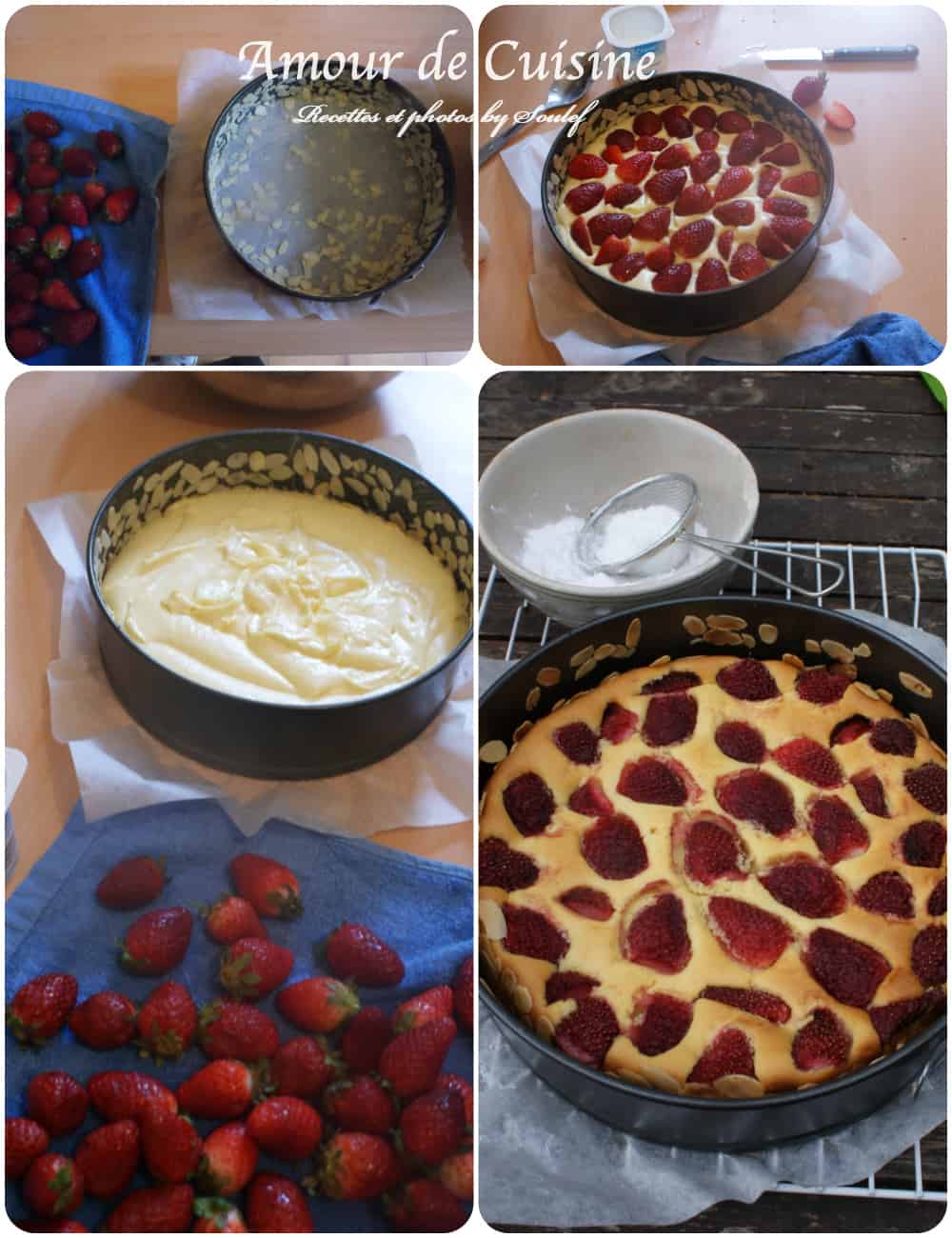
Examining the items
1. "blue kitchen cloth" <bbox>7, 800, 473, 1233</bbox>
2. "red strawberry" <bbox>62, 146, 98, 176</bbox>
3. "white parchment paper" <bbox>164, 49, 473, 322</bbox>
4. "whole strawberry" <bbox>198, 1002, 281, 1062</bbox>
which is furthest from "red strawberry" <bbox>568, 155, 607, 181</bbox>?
"whole strawberry" <bbox>198, 1002, 281, 1062</bbox>

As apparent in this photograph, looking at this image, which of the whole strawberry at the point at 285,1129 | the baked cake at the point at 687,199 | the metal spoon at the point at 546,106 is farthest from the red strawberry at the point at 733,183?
the whole strawberry at the point at 285,1129

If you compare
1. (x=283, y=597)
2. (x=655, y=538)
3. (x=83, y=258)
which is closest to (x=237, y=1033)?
(x=283, y=597)

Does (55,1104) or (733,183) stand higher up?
(733,183)

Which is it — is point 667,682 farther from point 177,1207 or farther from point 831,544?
point 177,1207

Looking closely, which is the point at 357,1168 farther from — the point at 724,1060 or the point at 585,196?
the point at 585,196

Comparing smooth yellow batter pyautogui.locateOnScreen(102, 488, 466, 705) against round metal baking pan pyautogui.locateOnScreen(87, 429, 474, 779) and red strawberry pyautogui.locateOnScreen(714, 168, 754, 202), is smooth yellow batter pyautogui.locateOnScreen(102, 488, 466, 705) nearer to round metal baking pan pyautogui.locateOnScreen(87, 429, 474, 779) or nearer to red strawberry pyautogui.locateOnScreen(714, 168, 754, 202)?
round metal baking pan pyautogui.locateOnScreen(87, 429, 474, 779)
